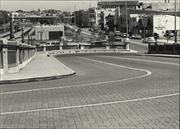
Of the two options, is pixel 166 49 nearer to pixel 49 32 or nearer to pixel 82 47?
pixel 82 47

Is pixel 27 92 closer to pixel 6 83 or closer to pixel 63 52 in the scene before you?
pixel 6 83

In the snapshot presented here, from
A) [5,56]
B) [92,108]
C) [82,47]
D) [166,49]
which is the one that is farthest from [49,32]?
[92,108]

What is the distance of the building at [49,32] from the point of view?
156 metres

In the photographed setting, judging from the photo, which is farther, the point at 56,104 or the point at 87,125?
the point at 56,104

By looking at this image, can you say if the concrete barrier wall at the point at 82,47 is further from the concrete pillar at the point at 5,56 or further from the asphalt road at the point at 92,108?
the asphalt road at the point at 92,108

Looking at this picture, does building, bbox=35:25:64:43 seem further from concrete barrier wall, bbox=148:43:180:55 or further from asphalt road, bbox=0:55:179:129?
asphalt road, bbox=0:55:179:129

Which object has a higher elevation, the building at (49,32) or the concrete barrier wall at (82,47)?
the building at (49,32)

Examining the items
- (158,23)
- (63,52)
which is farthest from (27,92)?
(158,23)

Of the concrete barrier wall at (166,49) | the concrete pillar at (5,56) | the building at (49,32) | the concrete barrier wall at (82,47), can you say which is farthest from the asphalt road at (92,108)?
the building at (49,32)

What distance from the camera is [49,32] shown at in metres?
162

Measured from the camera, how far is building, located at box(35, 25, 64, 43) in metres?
156

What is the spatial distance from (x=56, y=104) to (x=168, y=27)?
136837 mm

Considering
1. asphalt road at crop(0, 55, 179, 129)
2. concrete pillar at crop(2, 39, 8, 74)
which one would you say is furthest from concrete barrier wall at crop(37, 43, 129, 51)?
asphalt road at crop(0, 55, 179, 129)

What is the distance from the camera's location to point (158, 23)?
14312 cm
